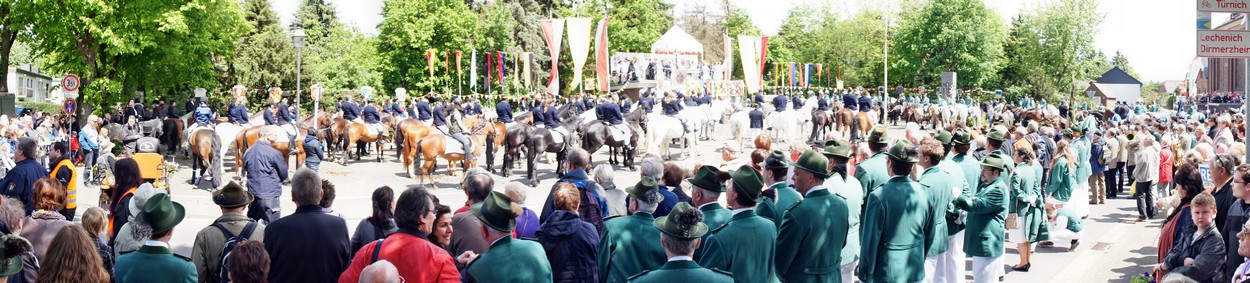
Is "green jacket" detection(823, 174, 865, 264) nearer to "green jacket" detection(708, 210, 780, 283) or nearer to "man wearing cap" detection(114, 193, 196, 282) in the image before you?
"green jacket" detection(708, 210, 780, 283)

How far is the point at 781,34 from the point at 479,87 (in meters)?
45.1

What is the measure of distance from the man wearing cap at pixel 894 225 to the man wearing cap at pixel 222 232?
4043 mm

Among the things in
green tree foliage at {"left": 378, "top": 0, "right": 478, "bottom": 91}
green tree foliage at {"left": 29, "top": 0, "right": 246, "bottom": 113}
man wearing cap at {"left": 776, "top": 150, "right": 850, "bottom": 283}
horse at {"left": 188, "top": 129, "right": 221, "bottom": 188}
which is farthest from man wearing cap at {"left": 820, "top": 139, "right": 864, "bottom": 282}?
green tree foliage at {"left": 378, "top": 0, "right": 478, "bottom": 91}

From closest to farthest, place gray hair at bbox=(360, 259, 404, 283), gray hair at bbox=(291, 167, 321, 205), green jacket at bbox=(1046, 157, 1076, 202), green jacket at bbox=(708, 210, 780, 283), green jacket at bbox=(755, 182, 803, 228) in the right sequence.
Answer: gray hair at bbox=(360, 259, 404, 283) → green jacket at bbox=(708, 210, 780, 283) → gray hair at bbox=(291, 167, 321, 205) → green jacket at bbox=(755, 182, 803, 228) → green jacket at bbox=(1046, 157, 1076, 202)

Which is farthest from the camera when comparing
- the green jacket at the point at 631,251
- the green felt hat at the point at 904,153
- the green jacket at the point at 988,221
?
the green jacket at the point at 988,221

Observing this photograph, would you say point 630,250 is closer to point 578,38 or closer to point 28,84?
point 578,38

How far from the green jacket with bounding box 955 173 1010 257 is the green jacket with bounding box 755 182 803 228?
3.02m

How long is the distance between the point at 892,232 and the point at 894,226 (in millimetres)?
47

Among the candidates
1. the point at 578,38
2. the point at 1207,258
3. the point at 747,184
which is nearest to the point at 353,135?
the point at 578,38

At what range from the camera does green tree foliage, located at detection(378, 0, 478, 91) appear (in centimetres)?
6066

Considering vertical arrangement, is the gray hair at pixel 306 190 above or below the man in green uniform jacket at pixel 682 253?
above

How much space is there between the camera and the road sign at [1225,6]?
8262mm

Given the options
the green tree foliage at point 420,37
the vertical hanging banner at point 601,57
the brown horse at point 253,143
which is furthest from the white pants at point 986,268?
the green tree foliage at point 420,37

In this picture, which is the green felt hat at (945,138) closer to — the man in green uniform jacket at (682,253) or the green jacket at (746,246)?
the green jacket at (746,246)
